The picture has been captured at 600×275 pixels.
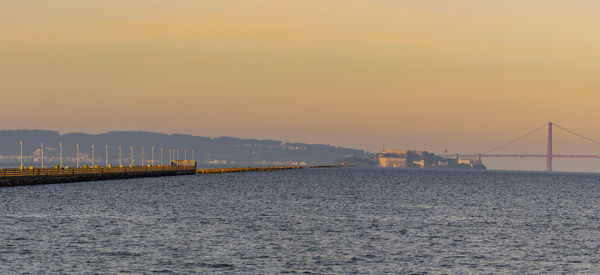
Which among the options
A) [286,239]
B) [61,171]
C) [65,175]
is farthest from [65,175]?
[286,239]

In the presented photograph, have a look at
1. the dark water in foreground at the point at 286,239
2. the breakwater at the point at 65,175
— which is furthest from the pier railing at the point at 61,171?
the dark water in foreground at the point at 286,239

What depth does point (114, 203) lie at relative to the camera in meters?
84.7

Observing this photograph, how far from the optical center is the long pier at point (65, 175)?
368 feet

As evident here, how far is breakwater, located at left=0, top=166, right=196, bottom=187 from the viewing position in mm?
112125

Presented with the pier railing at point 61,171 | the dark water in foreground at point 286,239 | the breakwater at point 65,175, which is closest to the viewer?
the dark water in foreground at point 286,239

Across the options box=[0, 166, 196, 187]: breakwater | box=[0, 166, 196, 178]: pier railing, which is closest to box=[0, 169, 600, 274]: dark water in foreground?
box=[0, 166, 196, 187]: breakwater

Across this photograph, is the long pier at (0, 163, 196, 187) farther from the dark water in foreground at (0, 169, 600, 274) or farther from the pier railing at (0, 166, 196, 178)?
the dark water in foreground at (0, 169, 600, 274)

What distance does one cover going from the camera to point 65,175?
437 ft

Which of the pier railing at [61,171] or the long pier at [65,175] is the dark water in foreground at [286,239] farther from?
the pier railing at [61,171]

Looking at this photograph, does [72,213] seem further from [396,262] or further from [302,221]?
[396,262]

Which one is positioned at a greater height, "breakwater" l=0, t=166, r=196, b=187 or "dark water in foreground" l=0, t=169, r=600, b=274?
"breakwater" l=0, t=166, r=196, b=187

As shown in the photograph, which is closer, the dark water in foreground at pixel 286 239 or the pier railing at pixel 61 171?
the dark water in foreground at pixel 286 239

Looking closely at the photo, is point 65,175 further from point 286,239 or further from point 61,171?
point 286,239

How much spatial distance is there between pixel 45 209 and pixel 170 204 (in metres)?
15.6
